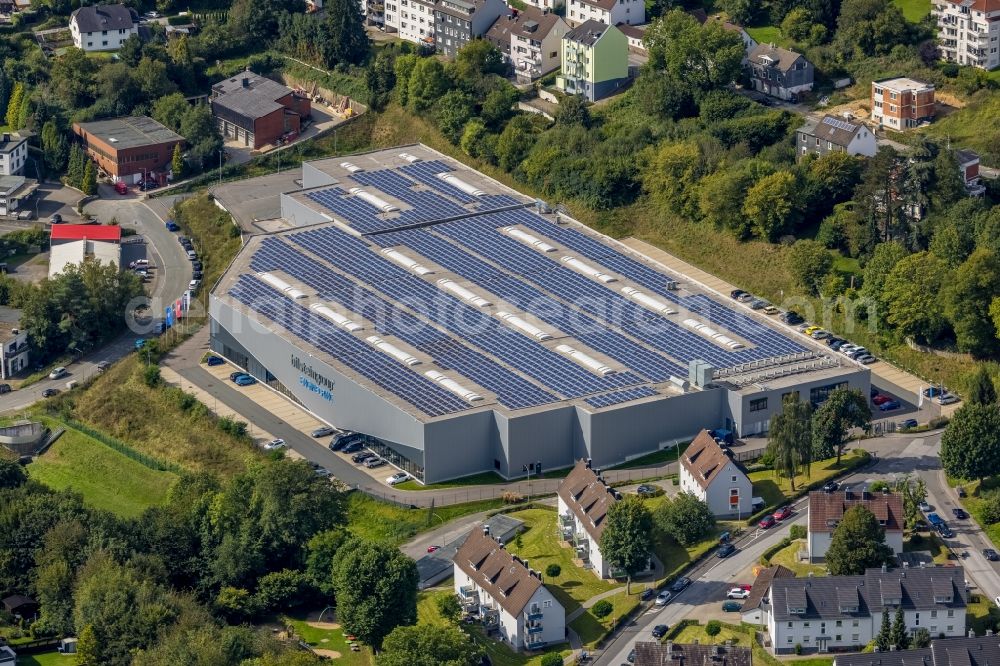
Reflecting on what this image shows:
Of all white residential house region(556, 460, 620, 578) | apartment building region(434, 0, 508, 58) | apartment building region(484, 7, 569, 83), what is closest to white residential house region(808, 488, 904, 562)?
white residential house region(556, 460, 620, 578)

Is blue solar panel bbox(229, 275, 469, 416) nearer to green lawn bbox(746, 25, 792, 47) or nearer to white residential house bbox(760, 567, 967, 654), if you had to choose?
white residential house bbox(760, 567, 967, 654)

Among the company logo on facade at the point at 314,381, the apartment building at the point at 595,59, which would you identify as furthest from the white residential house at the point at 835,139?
the company logo on facade at the point at 314,381

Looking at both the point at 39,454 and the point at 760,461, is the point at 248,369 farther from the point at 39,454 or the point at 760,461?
the point at 760,461

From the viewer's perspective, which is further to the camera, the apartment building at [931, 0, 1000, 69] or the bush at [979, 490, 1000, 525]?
the apartment building at [931, 0, 1000, 69]

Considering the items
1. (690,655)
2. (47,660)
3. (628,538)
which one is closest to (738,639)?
(690,655)

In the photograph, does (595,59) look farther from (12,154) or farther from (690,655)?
(690,655)
